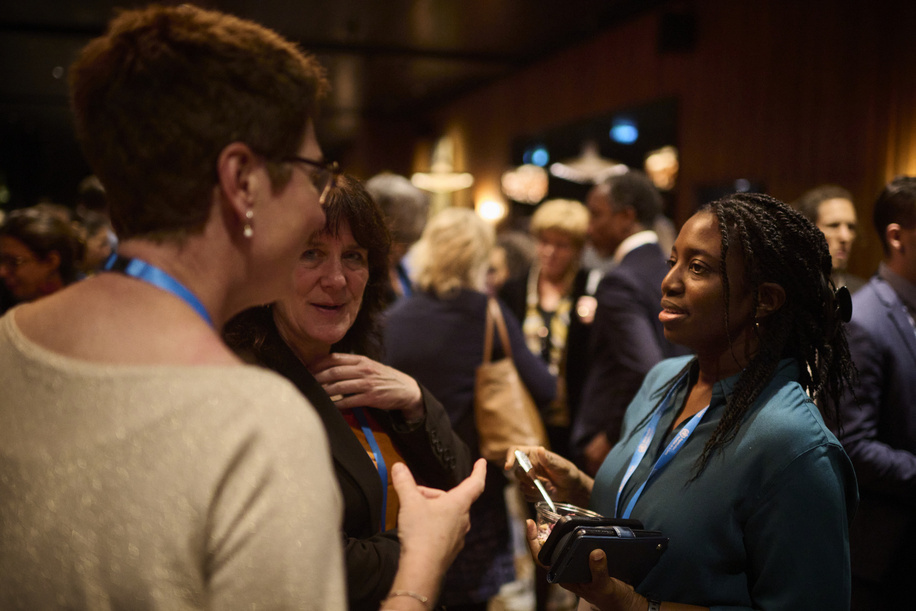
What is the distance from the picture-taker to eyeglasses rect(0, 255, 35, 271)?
10.3 feet

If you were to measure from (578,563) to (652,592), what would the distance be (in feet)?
0.78

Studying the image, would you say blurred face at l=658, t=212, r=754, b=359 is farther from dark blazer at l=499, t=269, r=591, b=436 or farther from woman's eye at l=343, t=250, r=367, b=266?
dark blazer at l=499, t=269, r=591, b=436

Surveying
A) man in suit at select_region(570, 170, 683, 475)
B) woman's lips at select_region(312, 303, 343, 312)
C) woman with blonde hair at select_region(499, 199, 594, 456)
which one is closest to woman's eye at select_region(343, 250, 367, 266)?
woman's lips at select_region(312, 303, 343, 312)

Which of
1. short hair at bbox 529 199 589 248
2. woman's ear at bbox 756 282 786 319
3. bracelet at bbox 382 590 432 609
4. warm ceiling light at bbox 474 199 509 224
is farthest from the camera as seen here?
warm ceiling light at bbox 474 199 509 224

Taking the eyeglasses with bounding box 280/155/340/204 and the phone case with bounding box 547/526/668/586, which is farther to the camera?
the phone case with bounding box 547/526/668/586

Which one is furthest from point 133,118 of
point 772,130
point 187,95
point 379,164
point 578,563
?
point 379,164

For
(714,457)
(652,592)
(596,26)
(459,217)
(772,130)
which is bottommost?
(652,592)

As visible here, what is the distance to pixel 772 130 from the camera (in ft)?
15.4

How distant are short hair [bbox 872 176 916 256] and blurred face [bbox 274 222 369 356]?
6.30ft

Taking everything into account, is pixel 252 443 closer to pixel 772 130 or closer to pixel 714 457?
pixel 714 457

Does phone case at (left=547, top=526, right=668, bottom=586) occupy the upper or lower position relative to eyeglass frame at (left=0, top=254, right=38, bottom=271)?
lower

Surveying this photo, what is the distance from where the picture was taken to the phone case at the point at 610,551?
121 cm

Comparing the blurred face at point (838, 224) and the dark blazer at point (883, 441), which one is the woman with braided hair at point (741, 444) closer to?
the dark blazer at point (883, 441)

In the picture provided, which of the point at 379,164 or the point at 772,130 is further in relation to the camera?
the point at 379,164
